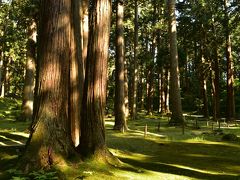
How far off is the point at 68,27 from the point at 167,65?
38461mm

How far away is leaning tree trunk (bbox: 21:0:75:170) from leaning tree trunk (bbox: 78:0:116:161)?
2.41ft

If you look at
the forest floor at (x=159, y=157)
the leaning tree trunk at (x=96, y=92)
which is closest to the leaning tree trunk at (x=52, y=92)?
the forest floor at (x=159, y=157)

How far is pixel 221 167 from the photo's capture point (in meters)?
13.6

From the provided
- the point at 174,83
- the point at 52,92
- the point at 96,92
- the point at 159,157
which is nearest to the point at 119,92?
the point at 174,83

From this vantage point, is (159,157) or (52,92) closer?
(52,92)

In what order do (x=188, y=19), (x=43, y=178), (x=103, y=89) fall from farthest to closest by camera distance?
1. (x=188, y=19)
2. (x=103, y=89)
3. (x=43, y=178)

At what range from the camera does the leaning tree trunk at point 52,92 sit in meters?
10.2

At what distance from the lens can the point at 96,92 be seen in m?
11.6

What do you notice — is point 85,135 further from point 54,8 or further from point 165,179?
point 54,8

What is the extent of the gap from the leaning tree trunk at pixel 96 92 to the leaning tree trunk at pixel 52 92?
0.74 m

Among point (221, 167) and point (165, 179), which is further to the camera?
point (221, 167)

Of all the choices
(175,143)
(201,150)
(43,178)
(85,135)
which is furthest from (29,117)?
(43,178)

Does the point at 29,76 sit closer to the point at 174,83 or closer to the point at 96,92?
the point at 174,83

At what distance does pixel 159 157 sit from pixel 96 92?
5046 millimetres
